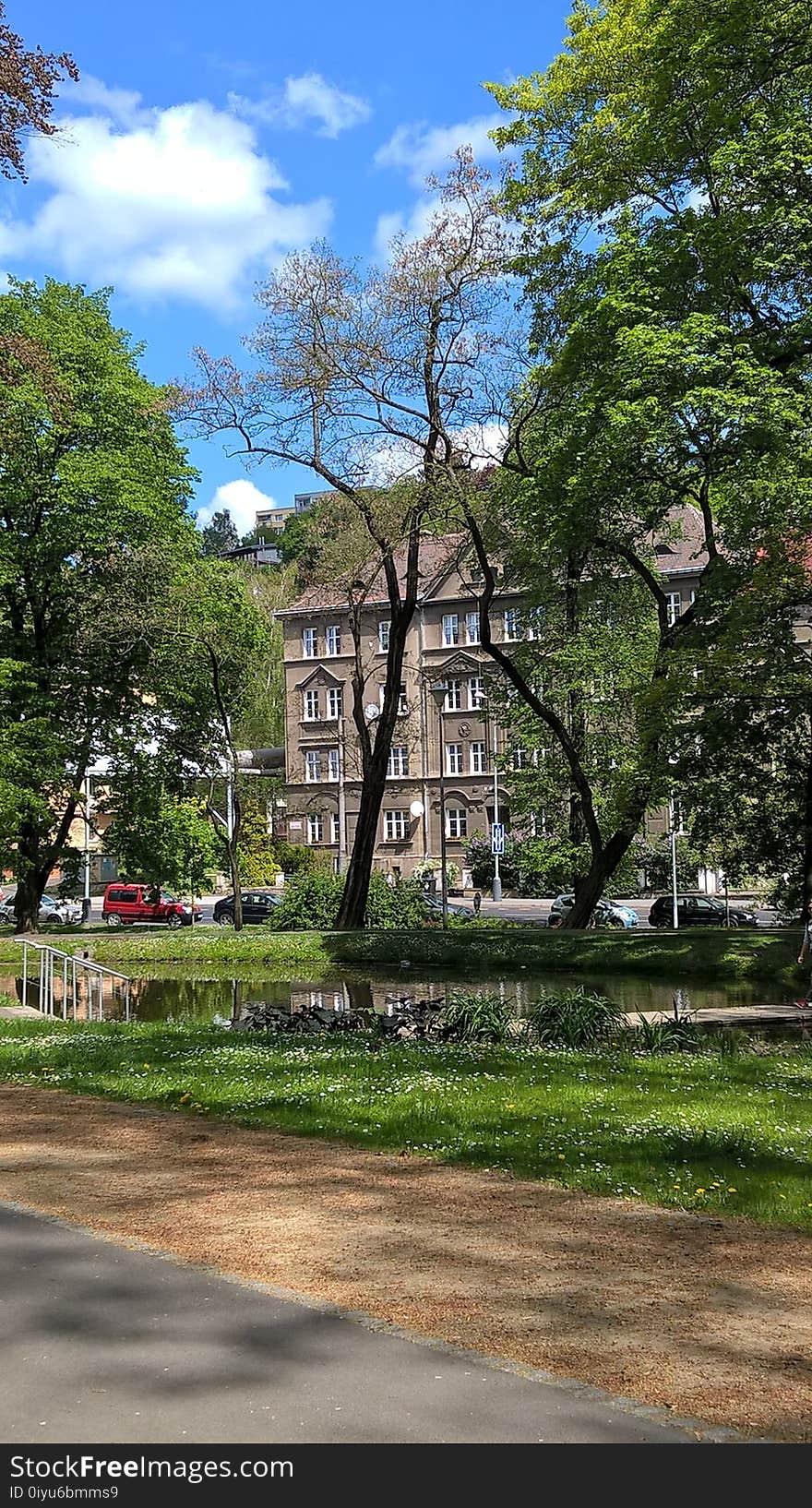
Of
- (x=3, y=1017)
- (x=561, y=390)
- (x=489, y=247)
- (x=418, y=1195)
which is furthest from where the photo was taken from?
(x=489, y=247)

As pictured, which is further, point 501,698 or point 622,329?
point 501,698

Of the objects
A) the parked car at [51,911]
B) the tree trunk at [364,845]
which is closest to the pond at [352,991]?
the tree trunk at [364,845]

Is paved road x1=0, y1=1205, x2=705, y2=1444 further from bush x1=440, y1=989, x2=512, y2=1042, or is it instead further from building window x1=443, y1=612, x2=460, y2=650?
building window x1=443, y1=612, x2=460, y2=650

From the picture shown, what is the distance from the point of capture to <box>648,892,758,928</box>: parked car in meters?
49.7

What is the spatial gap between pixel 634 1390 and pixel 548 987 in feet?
71.7

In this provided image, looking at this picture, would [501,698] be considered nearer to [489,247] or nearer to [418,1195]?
[489,247]

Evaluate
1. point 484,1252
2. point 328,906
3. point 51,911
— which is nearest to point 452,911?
point 328,906

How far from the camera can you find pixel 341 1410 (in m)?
4.41

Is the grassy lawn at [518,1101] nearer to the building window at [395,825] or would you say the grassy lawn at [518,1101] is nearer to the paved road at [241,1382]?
the paved road at [241,1382]

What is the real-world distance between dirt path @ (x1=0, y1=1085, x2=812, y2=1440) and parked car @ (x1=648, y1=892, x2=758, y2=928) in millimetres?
42220

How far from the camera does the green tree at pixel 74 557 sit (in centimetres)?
3712

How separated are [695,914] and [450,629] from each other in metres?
34.3

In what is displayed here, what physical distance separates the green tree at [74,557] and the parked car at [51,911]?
19.1 m
